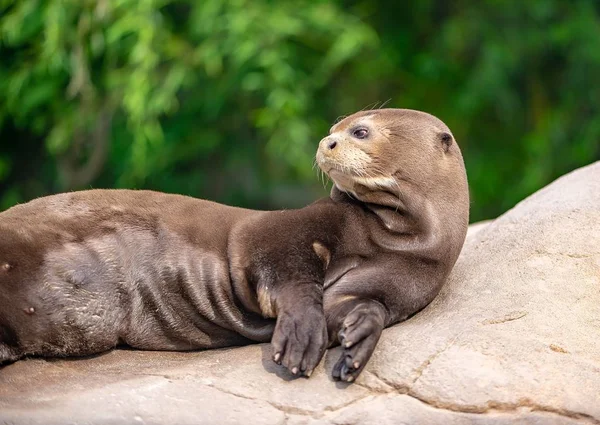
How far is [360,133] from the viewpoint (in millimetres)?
3684

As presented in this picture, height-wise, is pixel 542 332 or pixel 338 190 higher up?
pixel 338 190

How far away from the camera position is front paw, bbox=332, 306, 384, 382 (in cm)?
312

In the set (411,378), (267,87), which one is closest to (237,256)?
(411,378)

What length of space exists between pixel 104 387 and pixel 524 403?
53.6 inches

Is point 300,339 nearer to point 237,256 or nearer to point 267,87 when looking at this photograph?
point 237,256

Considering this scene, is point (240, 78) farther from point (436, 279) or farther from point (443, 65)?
point (436, 279)

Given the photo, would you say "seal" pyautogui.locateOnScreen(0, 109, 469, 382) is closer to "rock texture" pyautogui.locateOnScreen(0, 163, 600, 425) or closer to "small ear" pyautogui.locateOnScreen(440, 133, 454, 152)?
"small ear" pyautogui.locateOnScreen(440, 133, 454, 152)

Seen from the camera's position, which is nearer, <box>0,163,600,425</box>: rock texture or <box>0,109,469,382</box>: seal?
<box>0,163,600,425</box>: rock texture

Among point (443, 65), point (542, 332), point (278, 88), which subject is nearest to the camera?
point (542, 332)

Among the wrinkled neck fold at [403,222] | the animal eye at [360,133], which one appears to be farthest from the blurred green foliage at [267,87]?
the wrinkled neck fold at [403,222]

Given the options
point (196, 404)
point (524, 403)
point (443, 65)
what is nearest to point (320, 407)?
point (196, 404)

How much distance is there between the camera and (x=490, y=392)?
3.05 m

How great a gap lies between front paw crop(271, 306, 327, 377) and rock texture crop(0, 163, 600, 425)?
67mm

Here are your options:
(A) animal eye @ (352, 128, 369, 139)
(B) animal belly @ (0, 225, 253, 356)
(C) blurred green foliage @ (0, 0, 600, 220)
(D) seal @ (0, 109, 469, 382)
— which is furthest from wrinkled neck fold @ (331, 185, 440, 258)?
(C) blurred green foliage @ (0, 0, 600, 220)
